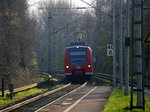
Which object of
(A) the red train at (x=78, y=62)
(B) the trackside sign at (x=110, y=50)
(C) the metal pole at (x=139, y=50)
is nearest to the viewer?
(C) the metal pole at (x=139, y=50)

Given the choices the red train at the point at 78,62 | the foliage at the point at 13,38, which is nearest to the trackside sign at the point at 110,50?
the red train at the point at 78,62

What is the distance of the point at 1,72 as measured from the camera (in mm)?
37219

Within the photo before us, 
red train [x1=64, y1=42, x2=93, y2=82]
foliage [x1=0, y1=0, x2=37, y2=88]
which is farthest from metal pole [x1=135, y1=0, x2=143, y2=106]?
foliage [x1=0, y1=0, x2=37, y2=88]

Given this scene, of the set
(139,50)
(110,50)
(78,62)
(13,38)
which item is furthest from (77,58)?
(139,50)

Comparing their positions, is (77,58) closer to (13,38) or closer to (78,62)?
(78,62)

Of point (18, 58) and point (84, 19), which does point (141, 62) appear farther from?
point (84, 19)

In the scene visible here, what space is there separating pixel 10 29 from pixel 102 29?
27.0 metres

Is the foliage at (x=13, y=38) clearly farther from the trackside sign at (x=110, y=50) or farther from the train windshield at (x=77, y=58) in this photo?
the trackside sign at (x=110, y=50)

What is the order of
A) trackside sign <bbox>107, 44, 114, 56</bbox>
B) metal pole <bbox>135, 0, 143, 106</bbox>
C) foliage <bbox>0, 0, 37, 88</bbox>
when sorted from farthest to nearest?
foliage <bbox>0, 0, 37, 88</bbox> → trackside sign <bbox>107, 44, 114, 56</bbox> → metal pole <bbox>135, 0, 143, 106</bbox>

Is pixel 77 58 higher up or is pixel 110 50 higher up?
pixel 110 50

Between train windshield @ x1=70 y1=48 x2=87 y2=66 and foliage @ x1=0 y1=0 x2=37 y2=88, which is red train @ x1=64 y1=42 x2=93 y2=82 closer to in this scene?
train windshield @ x1=70 y1=48 x2=87 y2=66

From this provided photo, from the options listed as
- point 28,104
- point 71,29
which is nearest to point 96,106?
point 28,104

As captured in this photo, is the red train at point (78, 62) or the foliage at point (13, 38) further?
the foliage at point (13, 38)

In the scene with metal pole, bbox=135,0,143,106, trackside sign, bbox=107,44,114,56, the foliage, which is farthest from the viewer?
the foliage
